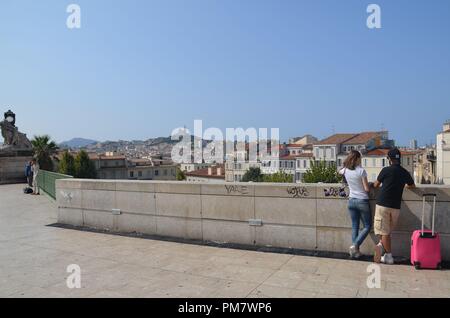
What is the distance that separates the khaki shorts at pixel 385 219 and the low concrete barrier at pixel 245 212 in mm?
371

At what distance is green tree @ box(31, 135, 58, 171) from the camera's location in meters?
28.8

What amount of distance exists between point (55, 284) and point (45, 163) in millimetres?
26142

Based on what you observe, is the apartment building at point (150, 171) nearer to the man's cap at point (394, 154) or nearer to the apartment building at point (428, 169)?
the apartment building at point (428, 169)

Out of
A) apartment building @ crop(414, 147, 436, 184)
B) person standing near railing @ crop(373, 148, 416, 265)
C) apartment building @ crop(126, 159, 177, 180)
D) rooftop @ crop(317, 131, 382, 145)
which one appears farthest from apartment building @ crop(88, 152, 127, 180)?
person standing near railing @ crop(373, 148, 416, 265)

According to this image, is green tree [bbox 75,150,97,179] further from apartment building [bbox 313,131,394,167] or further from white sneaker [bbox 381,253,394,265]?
white sneaker [bbox 381,253,394,265]

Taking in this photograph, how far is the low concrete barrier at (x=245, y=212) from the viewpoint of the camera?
5938 millimetres

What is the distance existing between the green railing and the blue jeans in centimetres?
1123

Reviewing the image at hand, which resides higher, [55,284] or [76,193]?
[76,193]

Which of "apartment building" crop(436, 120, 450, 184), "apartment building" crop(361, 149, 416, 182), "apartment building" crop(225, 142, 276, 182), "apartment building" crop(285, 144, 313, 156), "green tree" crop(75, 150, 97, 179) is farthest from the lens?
"apartment building" crop(285, 144, 313, 156)

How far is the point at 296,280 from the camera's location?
511cm

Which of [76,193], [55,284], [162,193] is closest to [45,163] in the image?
[76,193]
